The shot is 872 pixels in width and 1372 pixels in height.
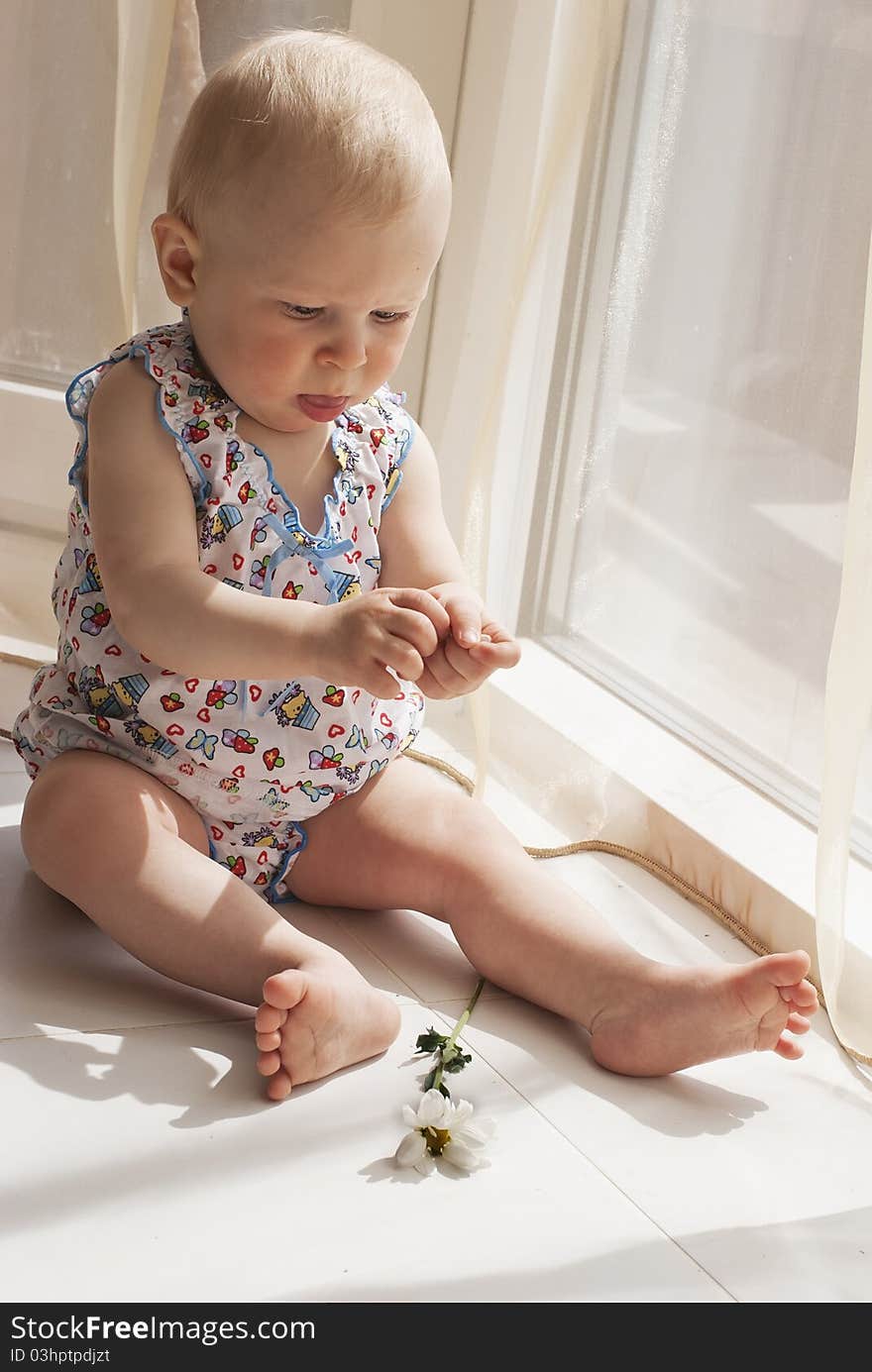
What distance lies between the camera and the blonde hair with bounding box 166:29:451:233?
1.00 m

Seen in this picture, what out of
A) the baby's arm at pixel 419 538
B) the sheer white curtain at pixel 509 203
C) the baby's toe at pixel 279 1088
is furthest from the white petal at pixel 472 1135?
the sheer white curtain at pixel 509 203

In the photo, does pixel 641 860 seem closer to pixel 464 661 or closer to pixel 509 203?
pixel 464 661

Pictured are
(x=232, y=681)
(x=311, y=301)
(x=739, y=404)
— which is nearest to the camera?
(x=311, y=301)

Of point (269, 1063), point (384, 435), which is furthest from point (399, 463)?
point (269, 1063)

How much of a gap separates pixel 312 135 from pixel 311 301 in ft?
0.34

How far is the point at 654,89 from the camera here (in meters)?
1.39

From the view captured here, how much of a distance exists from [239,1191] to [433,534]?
0.54 metres

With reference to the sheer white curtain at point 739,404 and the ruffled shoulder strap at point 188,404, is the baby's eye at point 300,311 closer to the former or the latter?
the ruffled shoulder strap at point 188,404

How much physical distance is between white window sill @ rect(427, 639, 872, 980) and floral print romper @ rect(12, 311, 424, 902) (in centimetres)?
29

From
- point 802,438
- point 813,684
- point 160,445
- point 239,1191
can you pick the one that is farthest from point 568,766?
point 239,1191

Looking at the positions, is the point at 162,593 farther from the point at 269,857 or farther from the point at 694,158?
the point at 694,158

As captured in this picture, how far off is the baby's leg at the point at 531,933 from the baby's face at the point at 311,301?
319 mm

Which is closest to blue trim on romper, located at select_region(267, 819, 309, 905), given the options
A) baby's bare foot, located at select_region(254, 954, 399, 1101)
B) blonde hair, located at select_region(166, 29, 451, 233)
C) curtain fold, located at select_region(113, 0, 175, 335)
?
baby's bare foot, located at select_region(254, 954, 399, 1101)

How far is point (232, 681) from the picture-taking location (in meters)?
1.13
